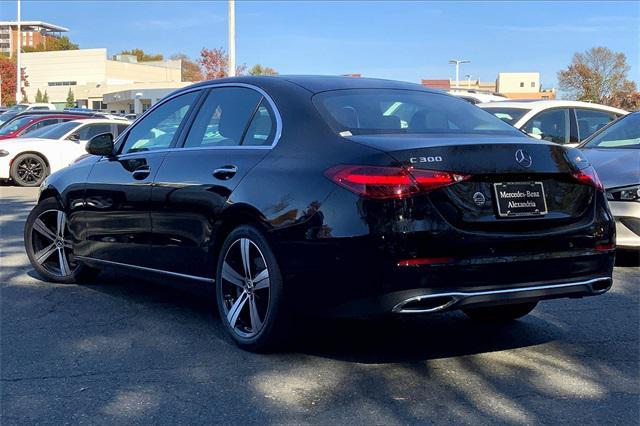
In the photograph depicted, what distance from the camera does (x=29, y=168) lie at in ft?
50.6

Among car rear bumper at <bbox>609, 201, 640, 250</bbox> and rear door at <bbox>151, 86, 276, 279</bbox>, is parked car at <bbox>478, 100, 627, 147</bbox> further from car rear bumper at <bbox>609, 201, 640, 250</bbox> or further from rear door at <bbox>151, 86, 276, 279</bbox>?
rear door at <bbox>151, 86, 276, 279</bbox>

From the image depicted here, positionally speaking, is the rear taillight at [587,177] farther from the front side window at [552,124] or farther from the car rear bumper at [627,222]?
the front side window at [552,124]

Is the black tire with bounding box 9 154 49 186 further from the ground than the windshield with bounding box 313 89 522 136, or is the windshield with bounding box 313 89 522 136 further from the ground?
the windshield with bounding box 313 89 522 136

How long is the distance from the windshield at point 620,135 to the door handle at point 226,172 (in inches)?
197

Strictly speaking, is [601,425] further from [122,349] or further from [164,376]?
[122,349]

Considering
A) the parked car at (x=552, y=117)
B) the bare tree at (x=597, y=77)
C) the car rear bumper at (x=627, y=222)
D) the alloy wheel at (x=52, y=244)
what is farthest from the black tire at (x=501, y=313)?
the bare tree at (x=597, y=77)

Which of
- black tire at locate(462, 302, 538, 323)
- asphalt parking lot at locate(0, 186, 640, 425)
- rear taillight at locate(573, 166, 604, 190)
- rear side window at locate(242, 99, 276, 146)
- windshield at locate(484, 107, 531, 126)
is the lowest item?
asphalt parking lot at locate(0, 186, 640, 425)

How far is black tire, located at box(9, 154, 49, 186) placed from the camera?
1531 centimetres

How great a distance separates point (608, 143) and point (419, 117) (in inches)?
175

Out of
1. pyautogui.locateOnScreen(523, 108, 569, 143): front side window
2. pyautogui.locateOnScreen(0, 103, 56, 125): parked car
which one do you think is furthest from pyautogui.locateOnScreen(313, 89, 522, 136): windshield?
pyautogui.locateOnScreen(0, 103, 56, 125): parked car

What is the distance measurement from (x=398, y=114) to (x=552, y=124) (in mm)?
6366

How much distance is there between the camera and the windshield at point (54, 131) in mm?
15891

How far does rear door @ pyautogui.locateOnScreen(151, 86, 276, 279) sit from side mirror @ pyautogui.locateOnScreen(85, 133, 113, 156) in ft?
2.75

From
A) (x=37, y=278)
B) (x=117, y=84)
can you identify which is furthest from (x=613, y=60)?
(x=117, y=84)
